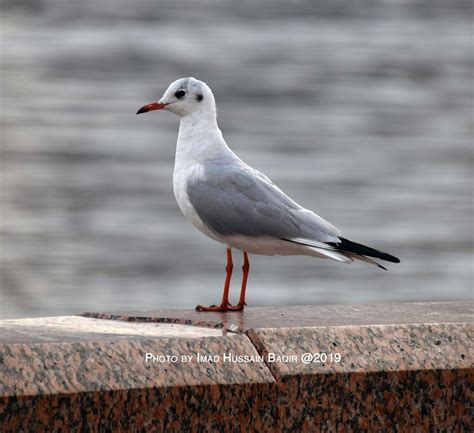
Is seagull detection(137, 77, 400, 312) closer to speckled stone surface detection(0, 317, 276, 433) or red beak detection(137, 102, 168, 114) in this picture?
red beak detection(137, 102, 168, 114)

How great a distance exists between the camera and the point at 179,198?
4.71 metres

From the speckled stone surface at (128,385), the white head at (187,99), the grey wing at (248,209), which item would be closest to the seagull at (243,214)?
the grey wing at (248,209)

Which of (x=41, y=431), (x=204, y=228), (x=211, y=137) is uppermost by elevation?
(x=211, y=137)

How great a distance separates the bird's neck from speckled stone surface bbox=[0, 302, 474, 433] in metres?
1.10

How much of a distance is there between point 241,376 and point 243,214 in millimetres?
1284

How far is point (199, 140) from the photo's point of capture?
15.9ft

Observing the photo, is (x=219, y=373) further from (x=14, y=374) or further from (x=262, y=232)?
(x=262, y=232)

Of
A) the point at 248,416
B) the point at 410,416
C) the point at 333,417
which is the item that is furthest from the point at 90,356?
the point at 410,416

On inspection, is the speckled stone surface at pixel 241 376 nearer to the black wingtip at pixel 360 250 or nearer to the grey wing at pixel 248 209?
the black wingtip at pixel 360 250

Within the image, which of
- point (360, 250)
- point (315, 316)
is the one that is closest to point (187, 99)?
point (360, 250)

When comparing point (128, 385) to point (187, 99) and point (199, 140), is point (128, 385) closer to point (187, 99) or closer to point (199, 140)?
point (199, 140)

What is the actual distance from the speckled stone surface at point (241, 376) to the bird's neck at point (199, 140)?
1.10m

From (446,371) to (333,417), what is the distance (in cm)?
38

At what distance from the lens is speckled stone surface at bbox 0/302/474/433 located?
10.1 feet
